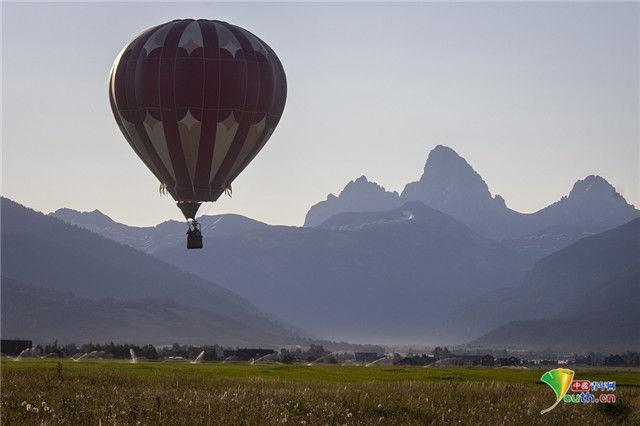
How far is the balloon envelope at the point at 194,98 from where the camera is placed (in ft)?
220

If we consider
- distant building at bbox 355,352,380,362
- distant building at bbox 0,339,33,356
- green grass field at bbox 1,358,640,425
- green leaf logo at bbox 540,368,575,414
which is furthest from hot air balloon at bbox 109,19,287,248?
distant building at bbox 355,352,380,362

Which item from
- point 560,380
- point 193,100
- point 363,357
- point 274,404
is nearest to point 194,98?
point 193,100

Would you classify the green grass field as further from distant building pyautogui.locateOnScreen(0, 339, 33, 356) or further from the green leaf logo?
distant building pyautogui.locateOnScreen(0, 339, 33, 356)

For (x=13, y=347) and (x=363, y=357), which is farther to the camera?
(x=363, y=357)

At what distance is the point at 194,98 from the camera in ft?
221

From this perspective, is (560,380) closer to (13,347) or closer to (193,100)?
(193,100)

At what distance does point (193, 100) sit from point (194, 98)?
5.6 inches

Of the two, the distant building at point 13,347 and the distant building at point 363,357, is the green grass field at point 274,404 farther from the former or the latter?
the distant building at point 363,357

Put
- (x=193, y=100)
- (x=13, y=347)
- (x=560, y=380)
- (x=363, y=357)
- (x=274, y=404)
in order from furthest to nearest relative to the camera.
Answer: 1. (x=363, y=357)
2. (x=13, y=347)
3. (x=193, y=100)
4. (x=560, y=380)
5. (x=274, y=404)

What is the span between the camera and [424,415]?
108ft

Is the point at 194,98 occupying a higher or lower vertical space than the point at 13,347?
higher

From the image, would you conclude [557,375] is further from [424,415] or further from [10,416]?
[10,416]

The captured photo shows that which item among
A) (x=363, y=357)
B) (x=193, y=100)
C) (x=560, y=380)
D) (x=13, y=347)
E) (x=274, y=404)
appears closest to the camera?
(x=274, y=404)

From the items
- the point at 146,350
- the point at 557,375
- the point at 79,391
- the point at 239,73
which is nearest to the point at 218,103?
the point at 239,73
